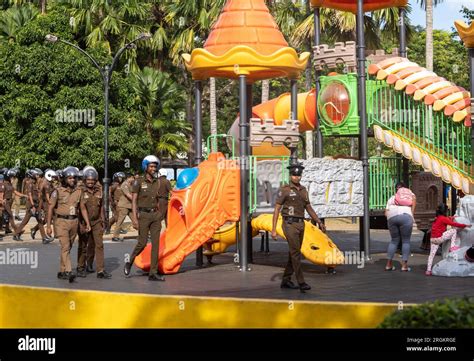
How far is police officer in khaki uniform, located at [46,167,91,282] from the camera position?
14273 millimetres

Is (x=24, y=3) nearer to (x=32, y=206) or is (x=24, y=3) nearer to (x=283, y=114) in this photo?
(x=32, y=206)

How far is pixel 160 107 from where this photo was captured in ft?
131

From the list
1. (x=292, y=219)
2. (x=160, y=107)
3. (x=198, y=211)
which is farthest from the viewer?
(x=160, y=107)

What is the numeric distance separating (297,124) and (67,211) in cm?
464

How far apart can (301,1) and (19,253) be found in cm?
2589

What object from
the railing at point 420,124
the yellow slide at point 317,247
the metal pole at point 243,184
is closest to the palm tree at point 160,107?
the railing at point 420,124

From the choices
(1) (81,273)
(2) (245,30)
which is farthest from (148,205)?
(2) (245,30)

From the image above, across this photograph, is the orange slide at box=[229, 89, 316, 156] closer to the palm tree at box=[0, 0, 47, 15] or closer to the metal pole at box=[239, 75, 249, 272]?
the metal pole at box=[239, 75, 249, 272]

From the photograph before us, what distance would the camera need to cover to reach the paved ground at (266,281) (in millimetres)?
12584

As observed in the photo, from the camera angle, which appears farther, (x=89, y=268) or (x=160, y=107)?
(x=160, y=107)
